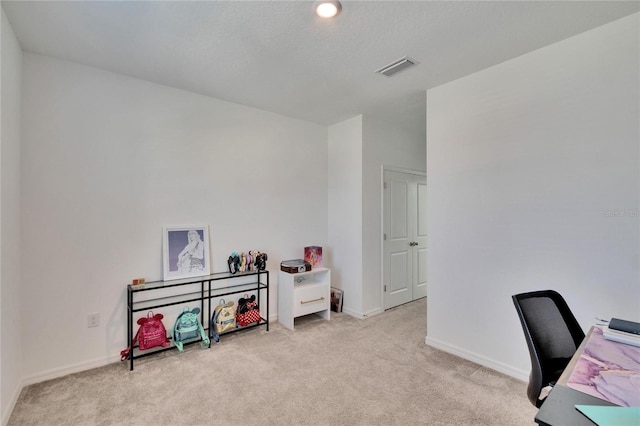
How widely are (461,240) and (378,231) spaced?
4.23ft

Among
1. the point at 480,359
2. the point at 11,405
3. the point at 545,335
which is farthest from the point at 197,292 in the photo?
the point at 545,335

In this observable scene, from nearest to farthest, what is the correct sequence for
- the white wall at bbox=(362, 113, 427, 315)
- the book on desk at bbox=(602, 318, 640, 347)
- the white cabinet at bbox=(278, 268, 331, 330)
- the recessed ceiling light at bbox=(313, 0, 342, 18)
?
the book on desk at bbox=(602, 318, 640, 347)
the recessed ceiling light at bbox=(313, 0, 342, 18)
the white cabinet at bbox=(278, 268, 331, 330)
the white wall at bbox=(362, 113, 427, 315)

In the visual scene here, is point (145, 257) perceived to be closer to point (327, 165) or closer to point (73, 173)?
point (73, 173)

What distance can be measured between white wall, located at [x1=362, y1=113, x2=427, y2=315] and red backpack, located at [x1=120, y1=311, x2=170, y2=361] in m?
2.22

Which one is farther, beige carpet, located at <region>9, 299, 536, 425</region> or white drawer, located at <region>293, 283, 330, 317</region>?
white drawer, located at <region>293, 283, 330, 317</region>

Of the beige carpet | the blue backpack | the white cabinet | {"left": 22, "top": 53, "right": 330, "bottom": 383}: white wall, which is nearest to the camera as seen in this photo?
the beige carpet

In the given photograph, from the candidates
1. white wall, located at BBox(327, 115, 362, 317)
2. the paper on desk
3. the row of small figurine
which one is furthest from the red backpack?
the paper on desk

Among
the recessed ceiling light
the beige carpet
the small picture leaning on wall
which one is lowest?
the beige carpet

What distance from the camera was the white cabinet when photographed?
3357 millimetres

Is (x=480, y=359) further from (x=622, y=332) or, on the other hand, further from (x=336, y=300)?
(x=336, y=300)

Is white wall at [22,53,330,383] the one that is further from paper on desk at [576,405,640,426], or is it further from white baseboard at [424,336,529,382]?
paper on desk at [576,405,640,426]

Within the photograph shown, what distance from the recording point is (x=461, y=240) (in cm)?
270

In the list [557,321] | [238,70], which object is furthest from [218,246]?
[557,321]

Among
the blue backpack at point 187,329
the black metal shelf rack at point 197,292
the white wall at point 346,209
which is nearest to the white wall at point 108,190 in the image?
the black metal shelf rack at point 197,292
